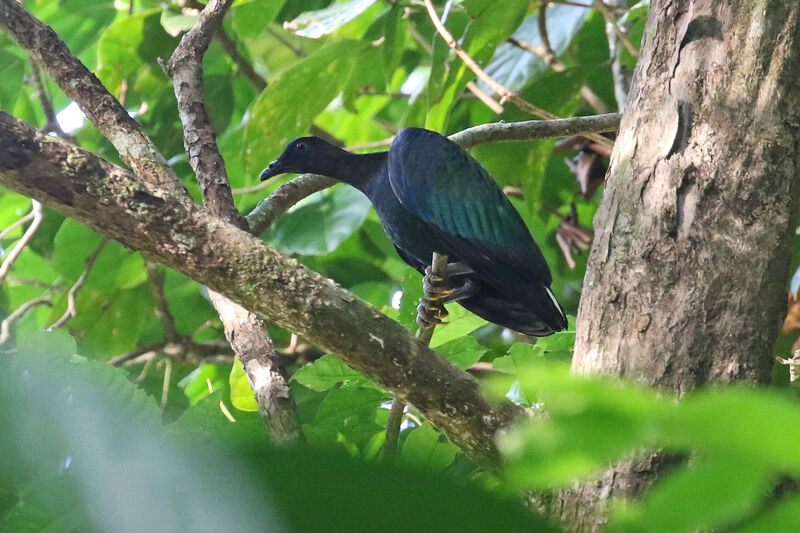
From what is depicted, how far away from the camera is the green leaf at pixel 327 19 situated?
118 inches

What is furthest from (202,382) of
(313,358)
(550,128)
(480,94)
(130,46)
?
(550,128)

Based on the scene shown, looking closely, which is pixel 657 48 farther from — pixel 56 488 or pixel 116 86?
pixel 116 86

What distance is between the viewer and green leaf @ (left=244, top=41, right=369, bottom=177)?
3.01 meters

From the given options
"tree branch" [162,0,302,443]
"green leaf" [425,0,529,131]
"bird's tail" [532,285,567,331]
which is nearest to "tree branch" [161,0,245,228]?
"tree branch" [162,0,302,443]

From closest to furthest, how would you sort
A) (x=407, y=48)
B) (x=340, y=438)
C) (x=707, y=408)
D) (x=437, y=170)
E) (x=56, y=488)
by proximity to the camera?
(x=707, y=408)
(x=56, y=488)
(x=340, y=438)
(x=437, y=170)
(x=407, y=48)

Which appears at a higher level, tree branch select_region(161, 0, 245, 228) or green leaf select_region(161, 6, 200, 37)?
green leaf select_region(161, 6, 200, 37)

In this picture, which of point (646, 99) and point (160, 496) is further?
point (646, 99)

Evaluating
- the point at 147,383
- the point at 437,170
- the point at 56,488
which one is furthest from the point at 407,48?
the point at 56,488

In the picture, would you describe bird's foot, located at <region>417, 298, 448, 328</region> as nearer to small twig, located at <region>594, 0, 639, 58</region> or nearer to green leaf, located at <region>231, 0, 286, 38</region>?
small twig, located at <region>594, 0, 639, 58</region>

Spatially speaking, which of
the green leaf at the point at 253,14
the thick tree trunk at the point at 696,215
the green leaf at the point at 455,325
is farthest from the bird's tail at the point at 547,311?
the green leaf at the point at 253,14

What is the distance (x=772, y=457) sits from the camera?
0.34 m

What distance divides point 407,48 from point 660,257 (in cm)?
282

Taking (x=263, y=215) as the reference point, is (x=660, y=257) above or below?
above

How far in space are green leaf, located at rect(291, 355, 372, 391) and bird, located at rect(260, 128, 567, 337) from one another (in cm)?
51
